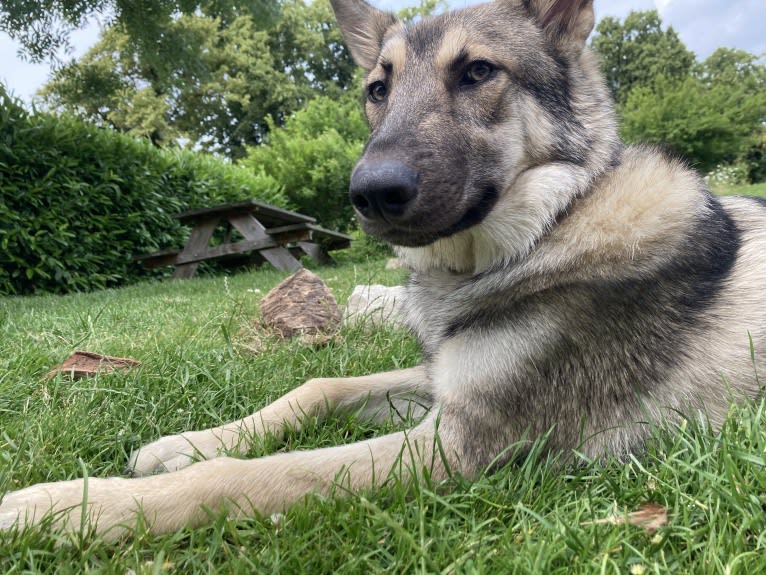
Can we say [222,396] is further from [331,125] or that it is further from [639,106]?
[639,106]

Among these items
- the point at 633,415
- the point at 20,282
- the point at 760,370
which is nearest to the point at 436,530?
the point at 633,415

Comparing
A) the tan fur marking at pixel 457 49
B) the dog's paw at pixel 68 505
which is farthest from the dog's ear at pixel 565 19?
the dog's paw at pixel 68 505

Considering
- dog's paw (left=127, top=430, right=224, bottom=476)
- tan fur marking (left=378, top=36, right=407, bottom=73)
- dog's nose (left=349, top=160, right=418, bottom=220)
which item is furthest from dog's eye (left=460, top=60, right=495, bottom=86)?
dog's paw (left=127, top=430, right=224, bottom=476)

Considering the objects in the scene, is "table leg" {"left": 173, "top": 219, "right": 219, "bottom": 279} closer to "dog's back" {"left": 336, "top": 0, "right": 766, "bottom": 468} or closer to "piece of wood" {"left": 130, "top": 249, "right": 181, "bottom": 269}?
"piece of wood" {"left": 130, "top": 249, "right": 181, "bottom": 269}

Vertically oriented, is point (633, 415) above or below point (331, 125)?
below

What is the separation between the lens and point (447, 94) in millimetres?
2217

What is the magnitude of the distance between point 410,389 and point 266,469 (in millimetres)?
1007

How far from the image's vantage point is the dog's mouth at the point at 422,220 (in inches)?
74.0

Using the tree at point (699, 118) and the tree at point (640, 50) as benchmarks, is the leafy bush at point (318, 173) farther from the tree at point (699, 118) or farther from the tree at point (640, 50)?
the tree at point (640, 50)

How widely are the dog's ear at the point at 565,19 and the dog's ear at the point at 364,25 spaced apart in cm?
84

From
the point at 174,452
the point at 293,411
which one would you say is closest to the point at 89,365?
the point at 174,452

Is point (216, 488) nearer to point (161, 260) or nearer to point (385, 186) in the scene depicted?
point (385, 186)

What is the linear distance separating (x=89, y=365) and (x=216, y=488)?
160 cm

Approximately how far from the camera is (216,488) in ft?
5.19
